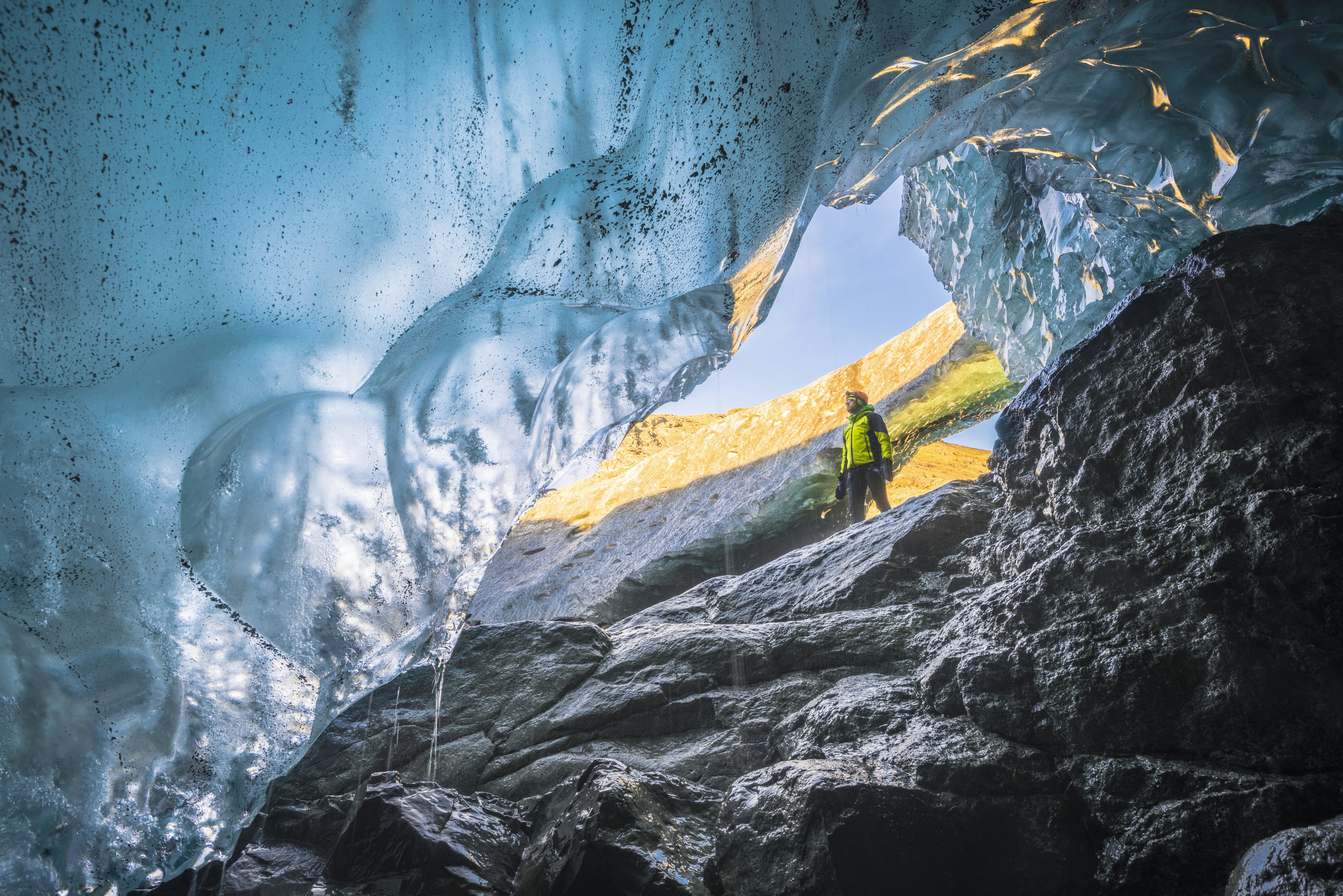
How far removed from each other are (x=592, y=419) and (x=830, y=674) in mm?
2050

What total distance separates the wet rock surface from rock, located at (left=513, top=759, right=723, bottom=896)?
3cm

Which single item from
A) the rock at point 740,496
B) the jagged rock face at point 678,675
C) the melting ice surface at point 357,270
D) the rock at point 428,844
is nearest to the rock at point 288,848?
the rock at point 428,844

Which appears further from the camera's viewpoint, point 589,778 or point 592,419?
point 589,778

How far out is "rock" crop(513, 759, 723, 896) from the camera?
2.27m

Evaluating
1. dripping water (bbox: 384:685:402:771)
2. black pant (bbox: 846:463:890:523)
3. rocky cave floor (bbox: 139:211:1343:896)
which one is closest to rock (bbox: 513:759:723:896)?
rocky cave floor (bbox: 139:211:1343:896)

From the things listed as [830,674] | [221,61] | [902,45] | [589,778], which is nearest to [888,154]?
[902,45]

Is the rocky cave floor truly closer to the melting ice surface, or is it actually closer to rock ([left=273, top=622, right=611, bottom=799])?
rock ([left=273, top=622, right=611, bottom=799])

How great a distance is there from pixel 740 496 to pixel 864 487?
2.55 meters

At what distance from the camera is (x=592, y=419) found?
8.14 feet

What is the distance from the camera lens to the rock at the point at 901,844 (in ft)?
6.72

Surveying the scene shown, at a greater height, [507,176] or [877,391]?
[877,391]

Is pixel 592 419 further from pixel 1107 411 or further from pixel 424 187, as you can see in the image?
pixel 1107 411

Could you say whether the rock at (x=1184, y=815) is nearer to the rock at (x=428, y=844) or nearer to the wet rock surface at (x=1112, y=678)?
the wet rock surface at (x=1112, y=678)

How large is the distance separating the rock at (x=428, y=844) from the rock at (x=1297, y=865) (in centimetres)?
235
